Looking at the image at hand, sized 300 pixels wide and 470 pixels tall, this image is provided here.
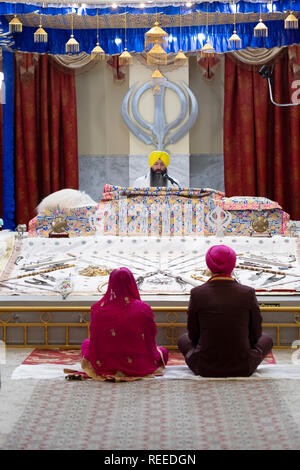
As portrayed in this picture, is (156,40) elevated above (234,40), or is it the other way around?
(234,40)

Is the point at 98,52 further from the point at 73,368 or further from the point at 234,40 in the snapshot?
the point at 73,368

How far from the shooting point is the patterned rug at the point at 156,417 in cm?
260

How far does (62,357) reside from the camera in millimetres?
→ 3994

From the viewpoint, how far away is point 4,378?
3.54m

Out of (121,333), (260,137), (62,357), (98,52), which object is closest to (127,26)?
(98,52)

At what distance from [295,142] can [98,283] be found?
→ 16.2 feet

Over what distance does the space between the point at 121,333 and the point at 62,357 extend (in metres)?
0.75

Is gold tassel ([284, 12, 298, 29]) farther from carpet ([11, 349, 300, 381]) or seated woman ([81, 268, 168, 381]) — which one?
seated woman ([81, 268, 168, 381])

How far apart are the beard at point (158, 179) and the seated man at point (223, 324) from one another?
133 inches

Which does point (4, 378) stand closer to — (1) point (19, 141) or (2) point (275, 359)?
(2) point (275, 359)

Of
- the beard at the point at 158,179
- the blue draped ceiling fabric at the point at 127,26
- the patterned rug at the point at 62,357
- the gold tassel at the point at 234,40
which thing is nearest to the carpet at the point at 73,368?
the patterned rug at the point at 62,357

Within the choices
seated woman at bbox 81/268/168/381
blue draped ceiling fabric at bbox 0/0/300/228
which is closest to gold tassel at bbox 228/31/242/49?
blue draped ceiling fabric at bbox 0/0/300/228

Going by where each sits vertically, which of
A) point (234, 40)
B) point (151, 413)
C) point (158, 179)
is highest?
point (234, 40)
